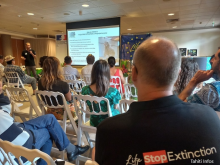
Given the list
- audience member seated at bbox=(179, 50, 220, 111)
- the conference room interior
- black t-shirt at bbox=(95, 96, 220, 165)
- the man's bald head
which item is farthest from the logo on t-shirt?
the conference room interior

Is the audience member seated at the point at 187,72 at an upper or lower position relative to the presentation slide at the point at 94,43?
lower

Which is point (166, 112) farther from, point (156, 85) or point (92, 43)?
point (92, 43)

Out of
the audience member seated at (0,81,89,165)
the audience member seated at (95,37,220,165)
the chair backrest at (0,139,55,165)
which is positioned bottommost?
the audience member seated at (0,81,89,165)

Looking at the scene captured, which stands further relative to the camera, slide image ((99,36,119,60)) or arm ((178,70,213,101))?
slide image ((99,36,119,60))

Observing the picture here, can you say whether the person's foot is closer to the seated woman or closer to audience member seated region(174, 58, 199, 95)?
the seated woman

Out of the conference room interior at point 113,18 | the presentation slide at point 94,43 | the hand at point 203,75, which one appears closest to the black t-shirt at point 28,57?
the conference room interior at point 113,18

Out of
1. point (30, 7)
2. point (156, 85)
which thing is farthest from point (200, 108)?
point (30, 7)

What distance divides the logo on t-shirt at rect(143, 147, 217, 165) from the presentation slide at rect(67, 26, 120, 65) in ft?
17.6

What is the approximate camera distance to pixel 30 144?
1.28 m

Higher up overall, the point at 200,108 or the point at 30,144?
the point at 200,108

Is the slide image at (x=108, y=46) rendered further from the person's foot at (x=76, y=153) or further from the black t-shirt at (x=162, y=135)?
the black t-shirt at (x=162, y=135)

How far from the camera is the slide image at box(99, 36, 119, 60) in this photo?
18.8 feet

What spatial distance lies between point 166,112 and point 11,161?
0.79m

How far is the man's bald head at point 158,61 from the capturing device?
0.62 metres
